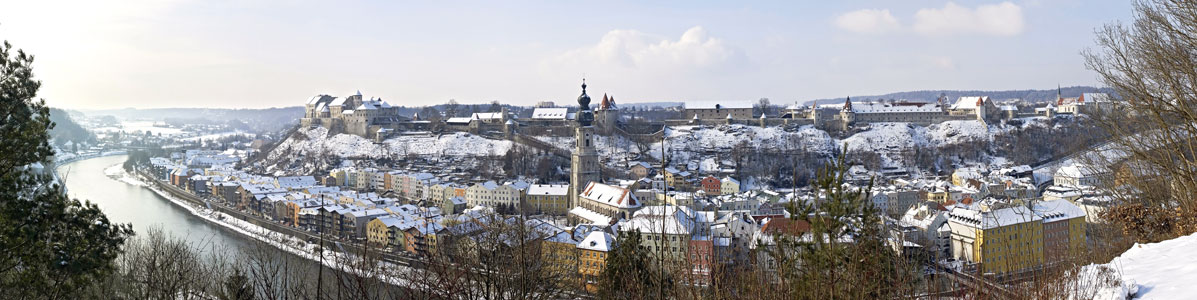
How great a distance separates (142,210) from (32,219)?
22.1 m

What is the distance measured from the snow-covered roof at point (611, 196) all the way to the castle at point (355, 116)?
18351 millimetres

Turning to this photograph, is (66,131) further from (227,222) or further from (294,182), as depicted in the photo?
(227,222)

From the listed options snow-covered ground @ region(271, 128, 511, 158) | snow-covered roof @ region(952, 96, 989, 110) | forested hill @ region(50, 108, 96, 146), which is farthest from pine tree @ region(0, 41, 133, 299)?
forested hill @ region(50, 108, 96, 146)

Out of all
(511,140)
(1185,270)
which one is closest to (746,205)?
(511,140)

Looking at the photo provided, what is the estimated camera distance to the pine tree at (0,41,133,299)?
365cm

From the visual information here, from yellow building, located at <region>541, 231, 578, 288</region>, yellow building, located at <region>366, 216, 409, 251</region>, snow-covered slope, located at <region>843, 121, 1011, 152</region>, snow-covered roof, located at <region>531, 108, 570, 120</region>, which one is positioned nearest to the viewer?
yellow building, located at <region>541, 231, 578, 288</region>

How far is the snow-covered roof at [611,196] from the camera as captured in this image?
18.2m

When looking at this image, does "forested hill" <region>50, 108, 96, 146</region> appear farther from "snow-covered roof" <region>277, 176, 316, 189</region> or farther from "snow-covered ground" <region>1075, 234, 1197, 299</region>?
"snow-covered ground" <region>1075, 234, 1197, 299</region>

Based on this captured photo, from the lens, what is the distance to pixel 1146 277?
3109 mm

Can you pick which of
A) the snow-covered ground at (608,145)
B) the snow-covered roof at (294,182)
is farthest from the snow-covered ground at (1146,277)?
the snow-covered ground at (608,145)

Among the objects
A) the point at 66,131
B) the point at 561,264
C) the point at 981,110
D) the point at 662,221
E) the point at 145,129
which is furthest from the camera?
the point at 145,129

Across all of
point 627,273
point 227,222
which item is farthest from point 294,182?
point 627,273

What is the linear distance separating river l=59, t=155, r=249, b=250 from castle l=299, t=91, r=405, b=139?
31.4ft

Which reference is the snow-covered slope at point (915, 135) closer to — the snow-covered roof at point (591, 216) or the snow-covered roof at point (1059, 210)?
the snow-covered roof at point (591, 216)
